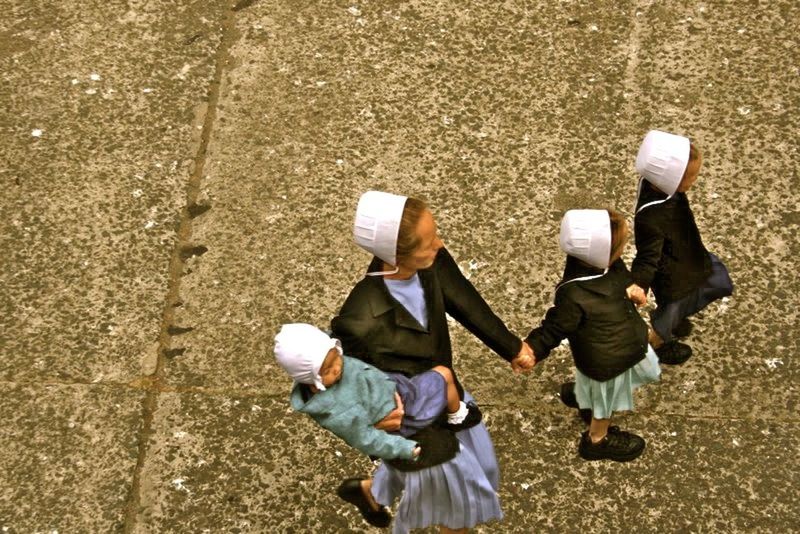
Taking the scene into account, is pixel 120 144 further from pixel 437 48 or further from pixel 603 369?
pixel 603 369

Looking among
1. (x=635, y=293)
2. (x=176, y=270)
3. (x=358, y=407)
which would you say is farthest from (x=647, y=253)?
(x=176, y=270)

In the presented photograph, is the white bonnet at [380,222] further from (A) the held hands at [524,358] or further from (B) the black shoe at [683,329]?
(B) the black shoe at [683,329]

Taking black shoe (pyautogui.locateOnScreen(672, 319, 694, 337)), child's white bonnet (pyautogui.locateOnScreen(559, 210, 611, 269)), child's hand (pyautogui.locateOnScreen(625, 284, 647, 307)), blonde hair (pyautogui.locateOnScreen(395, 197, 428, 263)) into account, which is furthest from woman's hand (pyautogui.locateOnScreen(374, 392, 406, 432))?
black shoe (pyautogui.locateOnScreen(672, 319, 694, 337))

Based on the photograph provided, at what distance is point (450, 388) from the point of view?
3105mm

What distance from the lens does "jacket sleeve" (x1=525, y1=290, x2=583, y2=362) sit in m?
3.38

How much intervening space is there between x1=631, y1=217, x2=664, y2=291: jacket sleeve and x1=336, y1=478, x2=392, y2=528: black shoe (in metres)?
1.24

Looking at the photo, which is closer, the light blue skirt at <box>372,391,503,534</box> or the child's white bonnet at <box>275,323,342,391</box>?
the child's white bonnet at <box>275,323,342,391</box>

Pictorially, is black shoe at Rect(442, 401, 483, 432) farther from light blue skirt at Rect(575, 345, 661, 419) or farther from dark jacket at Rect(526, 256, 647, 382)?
light blue skirt at Rect(575, 345, 661, 419)

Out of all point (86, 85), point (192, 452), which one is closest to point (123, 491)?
point (192, 452)

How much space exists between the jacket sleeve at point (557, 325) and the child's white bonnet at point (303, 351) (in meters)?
0.92

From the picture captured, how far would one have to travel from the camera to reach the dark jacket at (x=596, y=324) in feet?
11.0

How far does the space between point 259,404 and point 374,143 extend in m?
1.53

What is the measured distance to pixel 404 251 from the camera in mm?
3041

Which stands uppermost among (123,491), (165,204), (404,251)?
(404,251)
